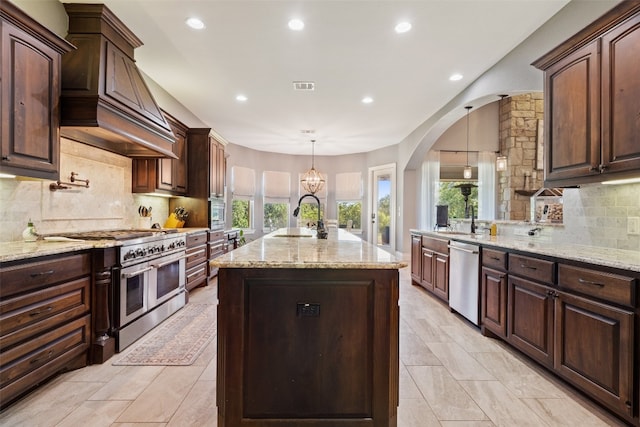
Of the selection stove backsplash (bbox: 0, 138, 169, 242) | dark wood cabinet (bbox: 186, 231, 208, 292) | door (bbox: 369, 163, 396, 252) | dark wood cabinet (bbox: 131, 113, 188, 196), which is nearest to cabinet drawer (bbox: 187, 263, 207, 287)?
dark wood cabinet (bbox: 186, 231, 208, 292)

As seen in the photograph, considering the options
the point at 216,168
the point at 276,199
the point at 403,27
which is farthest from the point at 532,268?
the point at 276,199

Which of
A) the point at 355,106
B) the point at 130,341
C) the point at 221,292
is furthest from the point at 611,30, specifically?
the point at 130,341

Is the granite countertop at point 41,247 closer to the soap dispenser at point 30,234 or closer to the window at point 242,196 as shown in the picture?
the soap dispenser at point 30,234

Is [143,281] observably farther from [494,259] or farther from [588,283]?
[588,283]

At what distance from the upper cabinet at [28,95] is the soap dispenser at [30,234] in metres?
0.46

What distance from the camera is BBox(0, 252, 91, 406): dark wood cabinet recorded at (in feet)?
5.87

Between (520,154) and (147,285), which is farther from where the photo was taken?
(520,154)

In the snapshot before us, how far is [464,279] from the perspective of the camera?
346cm

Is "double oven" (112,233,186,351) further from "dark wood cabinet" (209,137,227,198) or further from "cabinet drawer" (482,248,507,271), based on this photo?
"cabinet drawer" (482,248,507,271)

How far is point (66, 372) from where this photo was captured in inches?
91.8

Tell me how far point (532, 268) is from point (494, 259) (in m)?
0.51

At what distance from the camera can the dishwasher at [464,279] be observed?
3.23m

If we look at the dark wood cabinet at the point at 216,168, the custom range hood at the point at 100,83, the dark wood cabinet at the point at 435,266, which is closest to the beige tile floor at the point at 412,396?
the dark wood cabinet at the point at 435,266

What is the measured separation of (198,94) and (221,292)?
402cm
